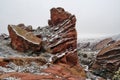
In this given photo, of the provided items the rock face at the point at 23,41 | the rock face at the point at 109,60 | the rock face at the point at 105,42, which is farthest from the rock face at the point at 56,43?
the rock face at the point at 105,42

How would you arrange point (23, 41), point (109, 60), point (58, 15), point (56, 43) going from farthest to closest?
1. point (109, 60)
2. point (58, 15)
3. point (56, 43)
4. point (23, 41)

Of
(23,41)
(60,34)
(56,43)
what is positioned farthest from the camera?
(60,34)

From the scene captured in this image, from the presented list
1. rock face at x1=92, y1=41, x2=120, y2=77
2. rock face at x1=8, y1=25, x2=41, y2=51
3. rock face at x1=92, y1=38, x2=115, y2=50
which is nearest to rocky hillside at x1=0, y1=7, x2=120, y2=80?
rock face at x1=8, y1=25, x2=41, y2=51

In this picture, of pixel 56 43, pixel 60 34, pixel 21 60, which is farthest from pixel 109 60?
pixel 21 60

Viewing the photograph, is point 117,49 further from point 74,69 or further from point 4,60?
point 4,60

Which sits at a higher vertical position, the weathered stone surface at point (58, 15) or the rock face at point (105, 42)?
the rock face at point (105, 42)

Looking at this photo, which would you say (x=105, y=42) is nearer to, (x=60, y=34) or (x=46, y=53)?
(x=60, y=34)

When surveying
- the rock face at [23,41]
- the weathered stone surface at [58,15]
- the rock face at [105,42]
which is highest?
the rock face at [105,42]

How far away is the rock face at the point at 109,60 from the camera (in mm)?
69875

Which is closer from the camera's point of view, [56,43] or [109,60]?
[56,43]

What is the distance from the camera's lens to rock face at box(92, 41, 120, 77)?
69.9m

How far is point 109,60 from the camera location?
72.2 metres

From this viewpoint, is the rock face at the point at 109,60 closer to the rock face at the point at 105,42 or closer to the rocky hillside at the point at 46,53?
the rocky hillside at the point at 46,53

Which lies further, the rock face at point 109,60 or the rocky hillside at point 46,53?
the rock face at point 109,60
